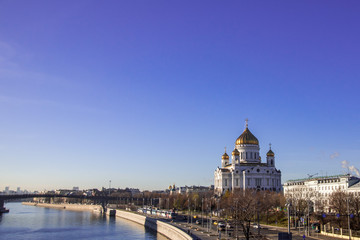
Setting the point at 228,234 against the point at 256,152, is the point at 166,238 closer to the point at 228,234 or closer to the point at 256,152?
the point at 228,234

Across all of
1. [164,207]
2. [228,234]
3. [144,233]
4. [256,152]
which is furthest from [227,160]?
[228,234]

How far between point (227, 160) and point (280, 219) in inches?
1932

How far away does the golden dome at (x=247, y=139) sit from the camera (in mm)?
102125

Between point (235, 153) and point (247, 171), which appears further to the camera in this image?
point (235, 153)

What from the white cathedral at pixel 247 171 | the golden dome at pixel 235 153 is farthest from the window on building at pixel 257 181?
the golden dome at pixel 235 153

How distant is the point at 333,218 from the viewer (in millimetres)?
47906

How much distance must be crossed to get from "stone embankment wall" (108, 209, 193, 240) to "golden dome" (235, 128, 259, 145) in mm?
33953

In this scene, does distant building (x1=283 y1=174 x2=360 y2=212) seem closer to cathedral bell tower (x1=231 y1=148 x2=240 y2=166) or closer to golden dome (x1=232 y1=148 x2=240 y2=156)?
cathedral bell tower (x1=231 y1=148 x2=240 y2=166)

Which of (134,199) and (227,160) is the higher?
(227,160)

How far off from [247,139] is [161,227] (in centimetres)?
4516

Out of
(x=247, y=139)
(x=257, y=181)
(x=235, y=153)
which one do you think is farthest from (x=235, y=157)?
(x=257, y=181)

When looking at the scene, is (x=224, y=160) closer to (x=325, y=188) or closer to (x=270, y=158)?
(x=270, y=158)

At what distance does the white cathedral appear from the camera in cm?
9819

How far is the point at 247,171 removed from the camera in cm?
9794
